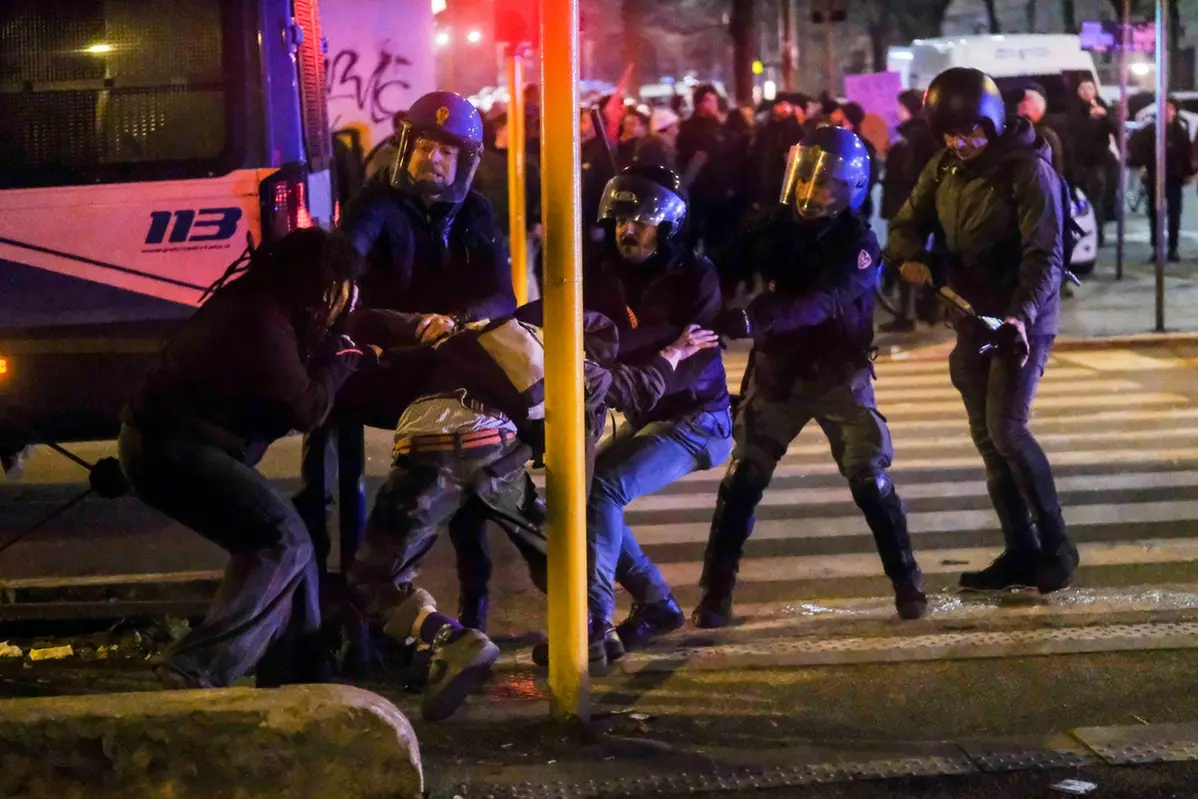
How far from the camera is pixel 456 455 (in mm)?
4645

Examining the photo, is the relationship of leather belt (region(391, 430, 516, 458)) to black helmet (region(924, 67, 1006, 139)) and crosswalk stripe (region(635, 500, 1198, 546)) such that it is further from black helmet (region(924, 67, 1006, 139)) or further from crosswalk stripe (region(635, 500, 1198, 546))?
crosswalk stripe (region(635, 500, 1198, 546))

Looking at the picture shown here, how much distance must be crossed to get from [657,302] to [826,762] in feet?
5.66

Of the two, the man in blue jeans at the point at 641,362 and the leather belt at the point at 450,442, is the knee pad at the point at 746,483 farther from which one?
the leather belt at the point at 450,442

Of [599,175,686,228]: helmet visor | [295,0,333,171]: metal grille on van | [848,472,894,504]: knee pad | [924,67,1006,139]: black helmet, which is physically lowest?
[848,472,894,504]: knee pad

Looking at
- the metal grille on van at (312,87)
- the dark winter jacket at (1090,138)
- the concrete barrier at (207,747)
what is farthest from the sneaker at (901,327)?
the concrete barrier at (207,747)

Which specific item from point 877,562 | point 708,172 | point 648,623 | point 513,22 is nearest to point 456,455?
point 648,623

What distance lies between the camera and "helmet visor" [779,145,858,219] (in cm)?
548

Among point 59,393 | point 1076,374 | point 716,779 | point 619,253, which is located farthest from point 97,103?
point 1076,374

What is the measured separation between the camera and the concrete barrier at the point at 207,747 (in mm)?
3631

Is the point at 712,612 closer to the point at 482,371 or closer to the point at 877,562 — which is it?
the point at 877,562

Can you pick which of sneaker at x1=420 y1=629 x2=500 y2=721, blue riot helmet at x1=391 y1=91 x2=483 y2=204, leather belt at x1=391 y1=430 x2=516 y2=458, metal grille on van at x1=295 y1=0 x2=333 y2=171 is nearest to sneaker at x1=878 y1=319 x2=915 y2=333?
metal grille on van at x1=295 y1=0 x2=333 y2=171

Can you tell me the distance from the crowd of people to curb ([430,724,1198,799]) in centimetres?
43

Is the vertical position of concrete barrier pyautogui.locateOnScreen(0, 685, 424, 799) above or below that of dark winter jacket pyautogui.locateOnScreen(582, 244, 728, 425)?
below

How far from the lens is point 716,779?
419cm
